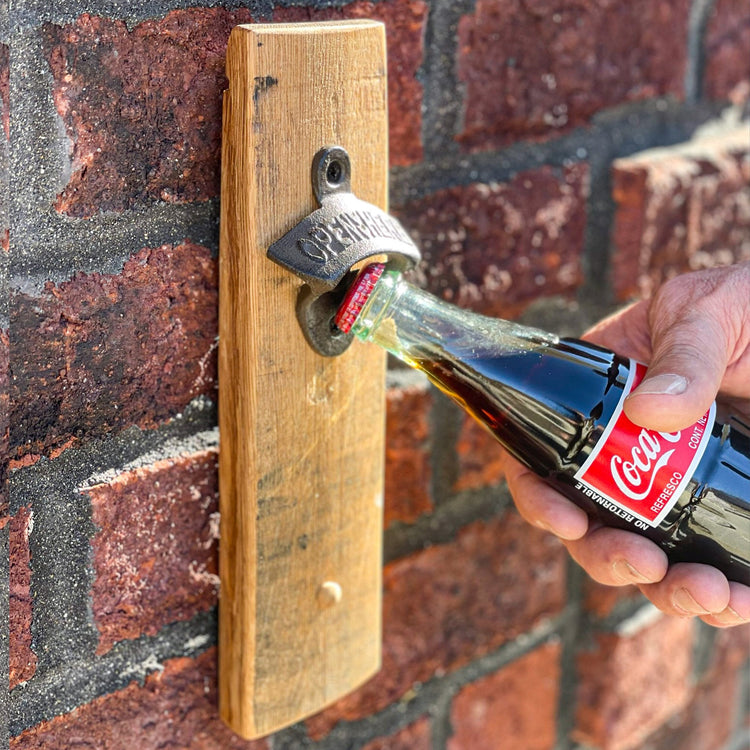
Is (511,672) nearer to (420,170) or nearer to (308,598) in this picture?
(308,598)

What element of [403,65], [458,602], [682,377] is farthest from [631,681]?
[403,65]

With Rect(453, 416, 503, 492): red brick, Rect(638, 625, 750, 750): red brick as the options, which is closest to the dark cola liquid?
Rect(453, 416, 503, 492): red brick

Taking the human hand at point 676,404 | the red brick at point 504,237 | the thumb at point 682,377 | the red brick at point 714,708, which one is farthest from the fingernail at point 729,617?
the red brick at point 714,708

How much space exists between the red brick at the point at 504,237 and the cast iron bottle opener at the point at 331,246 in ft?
0.35

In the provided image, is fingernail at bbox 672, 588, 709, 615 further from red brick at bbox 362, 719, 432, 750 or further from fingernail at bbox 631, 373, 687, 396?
red brick at bbox 362, 719, 432, 750

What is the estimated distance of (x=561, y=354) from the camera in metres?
0.56

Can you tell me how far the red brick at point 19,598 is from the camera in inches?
17.9

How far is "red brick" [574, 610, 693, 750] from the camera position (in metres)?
0.87

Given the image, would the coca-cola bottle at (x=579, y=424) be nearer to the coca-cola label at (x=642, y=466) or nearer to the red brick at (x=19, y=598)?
the coca-cola label at (x=642, y=466)

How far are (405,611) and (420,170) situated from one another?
0.29 meters

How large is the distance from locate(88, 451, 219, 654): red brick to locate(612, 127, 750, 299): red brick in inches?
15.7

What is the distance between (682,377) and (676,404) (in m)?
0.02

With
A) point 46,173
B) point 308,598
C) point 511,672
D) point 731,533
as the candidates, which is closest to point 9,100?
point 46,173

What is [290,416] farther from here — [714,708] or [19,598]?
[714,708]
